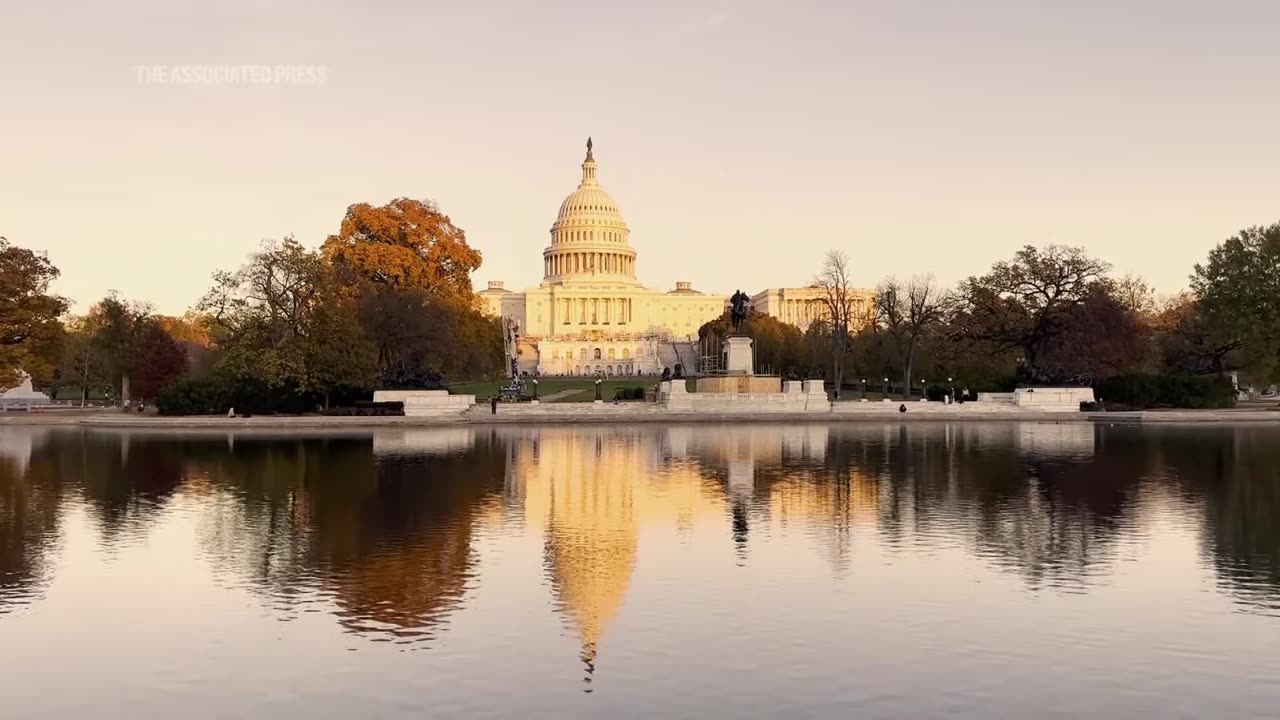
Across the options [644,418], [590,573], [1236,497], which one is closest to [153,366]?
[644,418]

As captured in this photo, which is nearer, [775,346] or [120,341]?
[120,341]

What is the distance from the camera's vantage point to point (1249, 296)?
67875mm

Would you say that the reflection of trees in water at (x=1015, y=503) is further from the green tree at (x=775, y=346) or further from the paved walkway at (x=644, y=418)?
the green tree at (x=775, y=346)

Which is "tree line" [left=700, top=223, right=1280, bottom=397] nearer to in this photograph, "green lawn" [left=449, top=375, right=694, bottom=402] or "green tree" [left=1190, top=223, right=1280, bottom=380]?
"green tree" [left=1190, top=223, right=1280, bottom=380]

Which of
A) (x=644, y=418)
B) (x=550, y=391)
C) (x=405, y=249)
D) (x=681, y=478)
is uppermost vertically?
(x=405, y=249)

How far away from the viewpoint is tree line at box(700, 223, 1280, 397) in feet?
224

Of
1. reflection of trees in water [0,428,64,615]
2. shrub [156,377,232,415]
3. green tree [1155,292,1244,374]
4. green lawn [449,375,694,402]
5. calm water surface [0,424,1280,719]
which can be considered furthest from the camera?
green tree [1155,292,1244,374]

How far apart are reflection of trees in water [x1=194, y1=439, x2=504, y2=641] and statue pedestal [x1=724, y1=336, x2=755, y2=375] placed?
3324 centimetres

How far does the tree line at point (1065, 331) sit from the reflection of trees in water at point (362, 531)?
4640 cm

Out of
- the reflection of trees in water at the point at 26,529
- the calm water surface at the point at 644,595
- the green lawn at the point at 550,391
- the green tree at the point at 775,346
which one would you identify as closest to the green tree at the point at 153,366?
the green lawn at the point at 550,391

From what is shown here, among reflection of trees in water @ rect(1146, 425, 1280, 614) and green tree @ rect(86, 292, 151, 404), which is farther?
green tree @ rect(86, 292, 151, 404)

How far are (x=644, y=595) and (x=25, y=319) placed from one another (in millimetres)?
62384

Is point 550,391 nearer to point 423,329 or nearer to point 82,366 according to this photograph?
point 423,329

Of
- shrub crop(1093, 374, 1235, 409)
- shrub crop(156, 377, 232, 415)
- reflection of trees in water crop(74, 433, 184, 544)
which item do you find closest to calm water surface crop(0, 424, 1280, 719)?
reflection of trees in water crop(74, 433, 184, 544)
